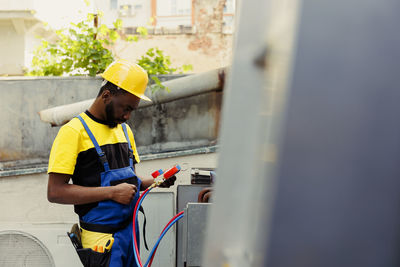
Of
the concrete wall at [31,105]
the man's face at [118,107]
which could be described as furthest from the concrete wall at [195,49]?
the man's face at [118,107]

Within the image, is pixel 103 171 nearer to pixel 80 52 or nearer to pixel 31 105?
pixel 31 105

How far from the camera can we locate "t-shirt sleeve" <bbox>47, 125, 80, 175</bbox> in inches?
88.0

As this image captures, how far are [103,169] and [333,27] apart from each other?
1872 millimetres

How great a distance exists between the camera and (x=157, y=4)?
26797 mm

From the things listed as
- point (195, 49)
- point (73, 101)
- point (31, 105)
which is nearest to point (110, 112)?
point (73, 101)

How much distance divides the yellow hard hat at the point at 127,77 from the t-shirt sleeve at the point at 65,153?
1.34 feet

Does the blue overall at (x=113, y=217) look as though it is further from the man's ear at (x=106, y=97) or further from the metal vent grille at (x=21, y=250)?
the metal vent grille at (x=21, y=250)

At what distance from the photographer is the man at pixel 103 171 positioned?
2271 mm

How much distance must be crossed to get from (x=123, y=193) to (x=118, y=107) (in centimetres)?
52

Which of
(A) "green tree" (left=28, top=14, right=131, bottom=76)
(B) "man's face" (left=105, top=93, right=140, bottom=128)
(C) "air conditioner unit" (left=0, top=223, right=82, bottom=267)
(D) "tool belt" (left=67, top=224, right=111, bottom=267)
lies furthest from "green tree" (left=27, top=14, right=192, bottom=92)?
(D) "tool belt" (left=67, top=224, right=111, bottom=267)

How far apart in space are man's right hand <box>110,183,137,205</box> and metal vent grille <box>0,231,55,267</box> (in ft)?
4.33

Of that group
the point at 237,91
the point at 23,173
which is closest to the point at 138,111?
the point at 23,173

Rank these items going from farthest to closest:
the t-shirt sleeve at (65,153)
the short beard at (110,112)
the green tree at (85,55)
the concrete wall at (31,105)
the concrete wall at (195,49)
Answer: the concrete wall at (195,49)
the green tree at (85,55)
the concrete wall at (31,105)
the short beard at (110,112)
the t-shirt sleeve at (65,153)

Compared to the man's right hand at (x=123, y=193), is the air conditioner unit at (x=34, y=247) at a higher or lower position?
lower
